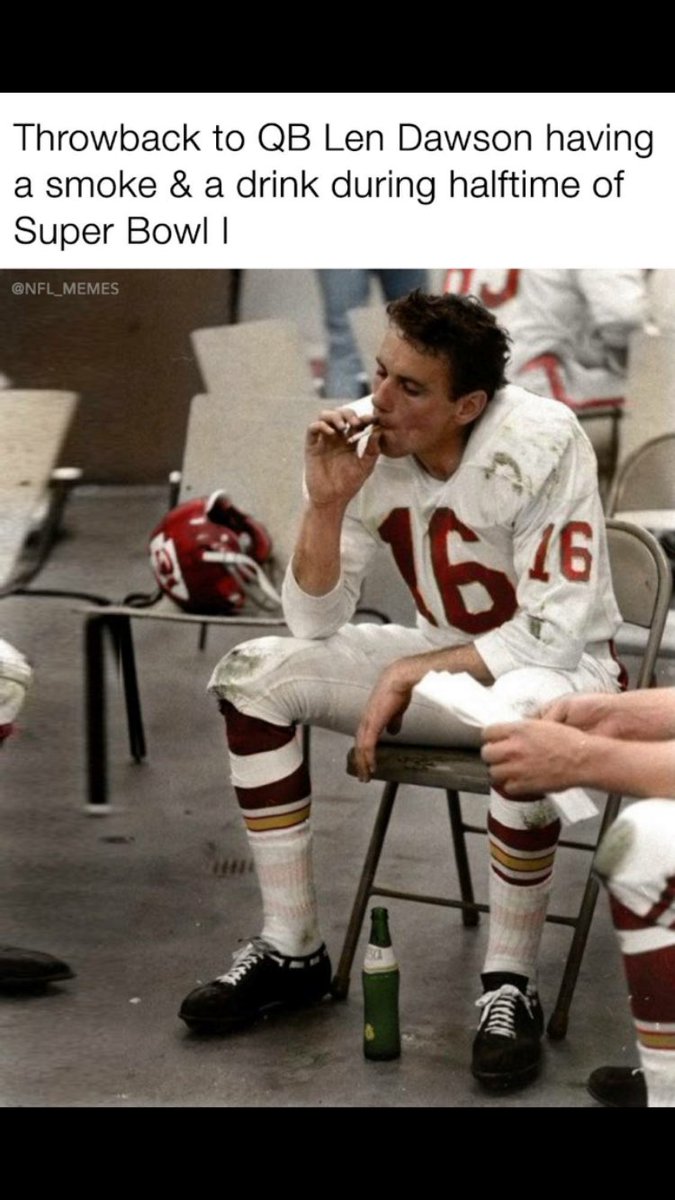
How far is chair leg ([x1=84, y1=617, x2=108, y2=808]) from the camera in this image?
4621 millimetres

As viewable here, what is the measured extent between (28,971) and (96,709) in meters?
0.86

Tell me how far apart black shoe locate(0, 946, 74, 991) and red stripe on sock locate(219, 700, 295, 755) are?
0.61 metres

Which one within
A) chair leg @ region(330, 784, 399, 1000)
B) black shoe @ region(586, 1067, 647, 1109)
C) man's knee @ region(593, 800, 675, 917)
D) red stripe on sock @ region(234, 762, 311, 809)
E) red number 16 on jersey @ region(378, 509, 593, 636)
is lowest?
black shoe @ region(586, 1067, 647, 1109)

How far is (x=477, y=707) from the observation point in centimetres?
316

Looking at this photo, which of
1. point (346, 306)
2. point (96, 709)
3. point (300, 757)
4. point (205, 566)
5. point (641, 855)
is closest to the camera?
point (641, 855)

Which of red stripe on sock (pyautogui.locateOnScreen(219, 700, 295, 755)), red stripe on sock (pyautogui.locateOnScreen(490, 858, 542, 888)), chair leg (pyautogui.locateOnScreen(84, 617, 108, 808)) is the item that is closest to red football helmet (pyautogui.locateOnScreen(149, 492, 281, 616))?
chair leg (pyautogui.locateOnScreen(84, 617, 108, 808))

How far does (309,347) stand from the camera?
5.43 meters

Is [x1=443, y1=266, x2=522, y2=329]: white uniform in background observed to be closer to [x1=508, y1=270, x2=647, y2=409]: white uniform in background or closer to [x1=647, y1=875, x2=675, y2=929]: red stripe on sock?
[x1=508, y1=270, x2=647, y2=409]: white uniform in background

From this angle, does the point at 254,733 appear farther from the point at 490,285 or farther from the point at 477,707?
the point at 490,285

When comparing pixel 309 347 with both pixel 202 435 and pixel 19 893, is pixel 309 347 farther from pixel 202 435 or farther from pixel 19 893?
pixel 19 893

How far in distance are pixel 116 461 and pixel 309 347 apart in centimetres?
69

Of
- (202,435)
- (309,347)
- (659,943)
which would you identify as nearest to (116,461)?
(202,435)

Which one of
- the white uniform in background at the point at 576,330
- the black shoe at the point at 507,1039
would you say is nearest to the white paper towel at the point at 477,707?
the black shoe at the point at 507,1039

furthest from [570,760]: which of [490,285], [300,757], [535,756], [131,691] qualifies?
[131,691]
